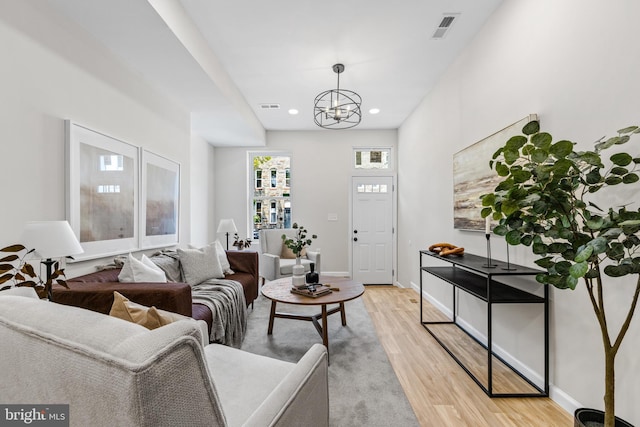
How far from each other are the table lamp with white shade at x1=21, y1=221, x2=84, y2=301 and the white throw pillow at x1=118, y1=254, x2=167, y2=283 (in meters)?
0.65

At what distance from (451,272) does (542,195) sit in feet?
5.96

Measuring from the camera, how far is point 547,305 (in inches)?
74.7

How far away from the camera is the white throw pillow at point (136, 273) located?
2209mm

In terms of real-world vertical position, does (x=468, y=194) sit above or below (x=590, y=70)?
below

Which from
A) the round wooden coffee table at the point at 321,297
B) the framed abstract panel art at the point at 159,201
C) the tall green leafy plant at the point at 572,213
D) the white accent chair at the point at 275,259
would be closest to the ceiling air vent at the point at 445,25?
the tall green leafy plant at the point at 572,213

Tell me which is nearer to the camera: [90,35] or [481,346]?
[90,35]

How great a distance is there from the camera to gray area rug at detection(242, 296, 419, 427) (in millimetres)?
1787

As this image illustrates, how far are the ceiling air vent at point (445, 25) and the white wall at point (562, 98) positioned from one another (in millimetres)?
316

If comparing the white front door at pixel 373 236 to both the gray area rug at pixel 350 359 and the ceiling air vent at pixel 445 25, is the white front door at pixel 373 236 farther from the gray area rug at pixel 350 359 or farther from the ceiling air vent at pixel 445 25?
the ceiling air vent at pixel 445 25

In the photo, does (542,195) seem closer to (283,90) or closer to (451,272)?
(451,272)

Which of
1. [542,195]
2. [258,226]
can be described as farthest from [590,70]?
[258,226]

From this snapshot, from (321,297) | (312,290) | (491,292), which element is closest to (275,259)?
(312,290)

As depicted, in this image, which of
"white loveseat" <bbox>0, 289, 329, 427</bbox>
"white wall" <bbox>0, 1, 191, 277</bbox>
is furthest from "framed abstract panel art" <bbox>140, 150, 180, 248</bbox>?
"white loveseat" <bbox>0, 289, 329, 427</bbox>

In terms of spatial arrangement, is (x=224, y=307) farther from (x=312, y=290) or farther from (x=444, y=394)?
(x=444, y=394)
